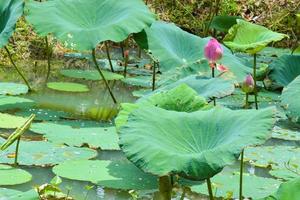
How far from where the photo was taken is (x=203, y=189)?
2.33m

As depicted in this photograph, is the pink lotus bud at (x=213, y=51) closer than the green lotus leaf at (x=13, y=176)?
No

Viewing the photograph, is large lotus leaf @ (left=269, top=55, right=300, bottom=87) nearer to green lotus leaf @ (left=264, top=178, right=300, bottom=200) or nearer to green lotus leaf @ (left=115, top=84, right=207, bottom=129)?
green lotus leaf @ (left=115, top=84, right=207, bottom=129)

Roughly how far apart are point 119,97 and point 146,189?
1.56 meters

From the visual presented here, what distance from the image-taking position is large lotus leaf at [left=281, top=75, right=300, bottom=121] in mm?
2832

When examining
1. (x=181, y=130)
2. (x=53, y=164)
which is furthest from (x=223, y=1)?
(x=181, y=130)

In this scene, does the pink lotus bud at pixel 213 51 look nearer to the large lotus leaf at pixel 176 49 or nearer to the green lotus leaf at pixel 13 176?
the large lotus leaf at pixel 176 49

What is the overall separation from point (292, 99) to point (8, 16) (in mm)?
1428

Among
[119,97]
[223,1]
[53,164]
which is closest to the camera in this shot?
[53,164]

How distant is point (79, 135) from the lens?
288 cm

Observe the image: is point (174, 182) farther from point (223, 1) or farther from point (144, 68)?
point (223, 1)

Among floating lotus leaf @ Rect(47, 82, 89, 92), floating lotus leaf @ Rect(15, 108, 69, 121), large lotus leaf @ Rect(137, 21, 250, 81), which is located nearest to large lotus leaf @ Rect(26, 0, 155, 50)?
large lotus leaf @ Rect(137, 21, 250, 81)

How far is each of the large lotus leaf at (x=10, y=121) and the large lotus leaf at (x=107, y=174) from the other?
20.3 inches

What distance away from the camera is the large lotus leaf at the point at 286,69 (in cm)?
398

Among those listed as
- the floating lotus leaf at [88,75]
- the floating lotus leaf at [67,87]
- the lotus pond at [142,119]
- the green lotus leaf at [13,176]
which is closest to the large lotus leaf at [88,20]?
the lotus pond at [142,119]
